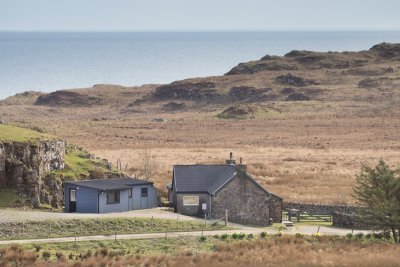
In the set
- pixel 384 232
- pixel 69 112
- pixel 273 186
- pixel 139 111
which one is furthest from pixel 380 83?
pixel 384 232

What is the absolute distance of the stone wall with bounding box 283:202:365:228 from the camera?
5723 cm

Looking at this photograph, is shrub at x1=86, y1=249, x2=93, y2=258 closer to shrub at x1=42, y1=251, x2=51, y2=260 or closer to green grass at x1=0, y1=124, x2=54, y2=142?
shrub at x1=42, y1=251, x2=51, y2=260

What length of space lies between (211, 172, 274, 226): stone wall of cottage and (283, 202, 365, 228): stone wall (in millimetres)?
4961

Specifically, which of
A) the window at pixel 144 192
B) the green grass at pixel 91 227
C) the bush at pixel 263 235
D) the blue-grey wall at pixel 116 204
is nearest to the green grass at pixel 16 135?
the blue-grey wall at pixel 116 204

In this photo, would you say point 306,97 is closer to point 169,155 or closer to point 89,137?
point 89,137

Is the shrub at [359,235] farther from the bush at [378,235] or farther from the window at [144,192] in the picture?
the window at [144,192]

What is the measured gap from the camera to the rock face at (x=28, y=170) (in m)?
54.2

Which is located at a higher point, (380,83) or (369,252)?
(380,83)

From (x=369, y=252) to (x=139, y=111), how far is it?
491 feet

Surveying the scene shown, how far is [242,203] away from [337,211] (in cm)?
717

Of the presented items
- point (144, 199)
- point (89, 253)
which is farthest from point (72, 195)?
point (89, 253)

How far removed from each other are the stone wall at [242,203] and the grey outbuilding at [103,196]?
207 inches

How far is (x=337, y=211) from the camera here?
59.4m

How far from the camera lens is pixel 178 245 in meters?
48.0
